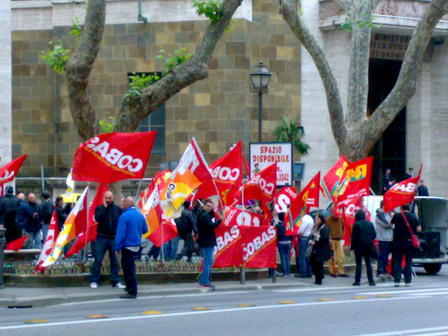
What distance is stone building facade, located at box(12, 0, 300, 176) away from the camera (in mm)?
33500

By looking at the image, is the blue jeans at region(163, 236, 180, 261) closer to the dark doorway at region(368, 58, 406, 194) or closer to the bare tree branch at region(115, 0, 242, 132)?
the bare tree branch at region(115, 0, 242, 132)

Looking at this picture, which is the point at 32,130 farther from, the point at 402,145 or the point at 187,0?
the point at 402,145

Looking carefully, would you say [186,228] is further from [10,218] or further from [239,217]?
[10,218]

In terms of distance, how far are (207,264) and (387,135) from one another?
21169mm

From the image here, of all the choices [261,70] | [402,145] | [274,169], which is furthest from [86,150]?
[402,145]

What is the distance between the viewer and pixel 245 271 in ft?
67.3

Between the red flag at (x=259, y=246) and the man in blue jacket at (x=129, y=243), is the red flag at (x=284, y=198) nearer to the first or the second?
the red flag at (x=259, y=246)

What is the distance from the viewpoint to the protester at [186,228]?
23.1 metres

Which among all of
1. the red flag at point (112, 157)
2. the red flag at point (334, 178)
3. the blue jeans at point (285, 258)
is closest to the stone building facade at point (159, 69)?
the red flag at point (334, 178)

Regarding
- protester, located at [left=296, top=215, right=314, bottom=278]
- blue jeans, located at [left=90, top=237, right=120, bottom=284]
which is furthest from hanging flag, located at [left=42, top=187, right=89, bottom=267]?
protester, located at [left=296, top=215, right=314, bottom=278]

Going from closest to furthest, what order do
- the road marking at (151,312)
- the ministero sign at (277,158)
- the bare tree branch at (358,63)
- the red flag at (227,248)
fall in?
the road marking at (151,312) < the red flag at (227,248) < the ministero sign at (277,158) < the bare tree branch at (358,63)

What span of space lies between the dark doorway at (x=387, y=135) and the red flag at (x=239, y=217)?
1818 cm

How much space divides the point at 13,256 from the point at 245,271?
15.3 ft

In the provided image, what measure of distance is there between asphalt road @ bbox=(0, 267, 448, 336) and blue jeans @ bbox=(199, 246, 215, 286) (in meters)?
0.34
